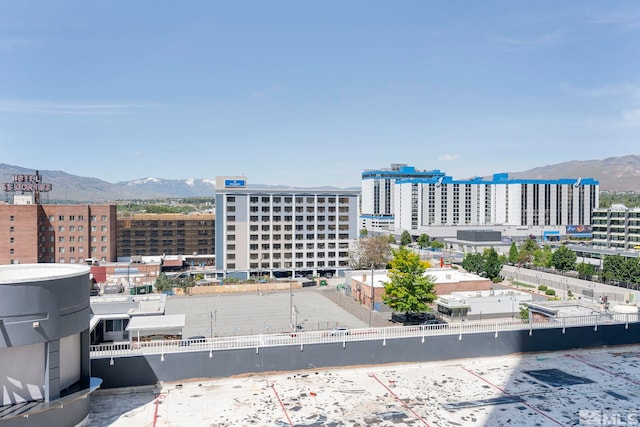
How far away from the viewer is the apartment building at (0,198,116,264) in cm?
6900

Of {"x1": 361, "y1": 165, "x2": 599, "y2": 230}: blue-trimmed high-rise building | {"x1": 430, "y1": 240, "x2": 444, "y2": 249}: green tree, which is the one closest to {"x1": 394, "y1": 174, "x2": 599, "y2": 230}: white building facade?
{"x1": 361, "y1": 165, "x2": 599, "y2": 230}: blue-trimmed high-rise building

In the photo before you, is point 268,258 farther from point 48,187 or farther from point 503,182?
point 503,182

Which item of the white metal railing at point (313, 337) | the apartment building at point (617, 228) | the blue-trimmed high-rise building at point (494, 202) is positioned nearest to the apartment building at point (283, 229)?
the apartment building at point (617, 228)

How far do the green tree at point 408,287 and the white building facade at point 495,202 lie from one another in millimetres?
92359

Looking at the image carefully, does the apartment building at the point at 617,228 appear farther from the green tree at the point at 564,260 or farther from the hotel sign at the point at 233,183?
the hotel sign at the point at 233,183

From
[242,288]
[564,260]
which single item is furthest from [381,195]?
[242,288]

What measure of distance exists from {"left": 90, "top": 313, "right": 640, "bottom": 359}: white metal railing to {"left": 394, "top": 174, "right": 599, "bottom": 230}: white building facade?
102240 mm

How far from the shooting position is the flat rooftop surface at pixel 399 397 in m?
20.8

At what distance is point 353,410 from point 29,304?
1324 centimetres

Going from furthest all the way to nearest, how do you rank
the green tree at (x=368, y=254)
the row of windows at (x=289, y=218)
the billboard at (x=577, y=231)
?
1. the billboard at (x=577, y=231)
2. the green tree at (x=368, y=254)
3. the row of windows at (x=289, y=218)

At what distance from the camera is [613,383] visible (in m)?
25.2

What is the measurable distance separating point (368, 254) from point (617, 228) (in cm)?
4377

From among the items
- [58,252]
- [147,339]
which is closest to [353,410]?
[147,339]

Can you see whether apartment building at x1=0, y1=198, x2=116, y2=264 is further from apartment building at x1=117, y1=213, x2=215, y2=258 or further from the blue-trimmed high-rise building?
the blue-trimmed high-rise building
